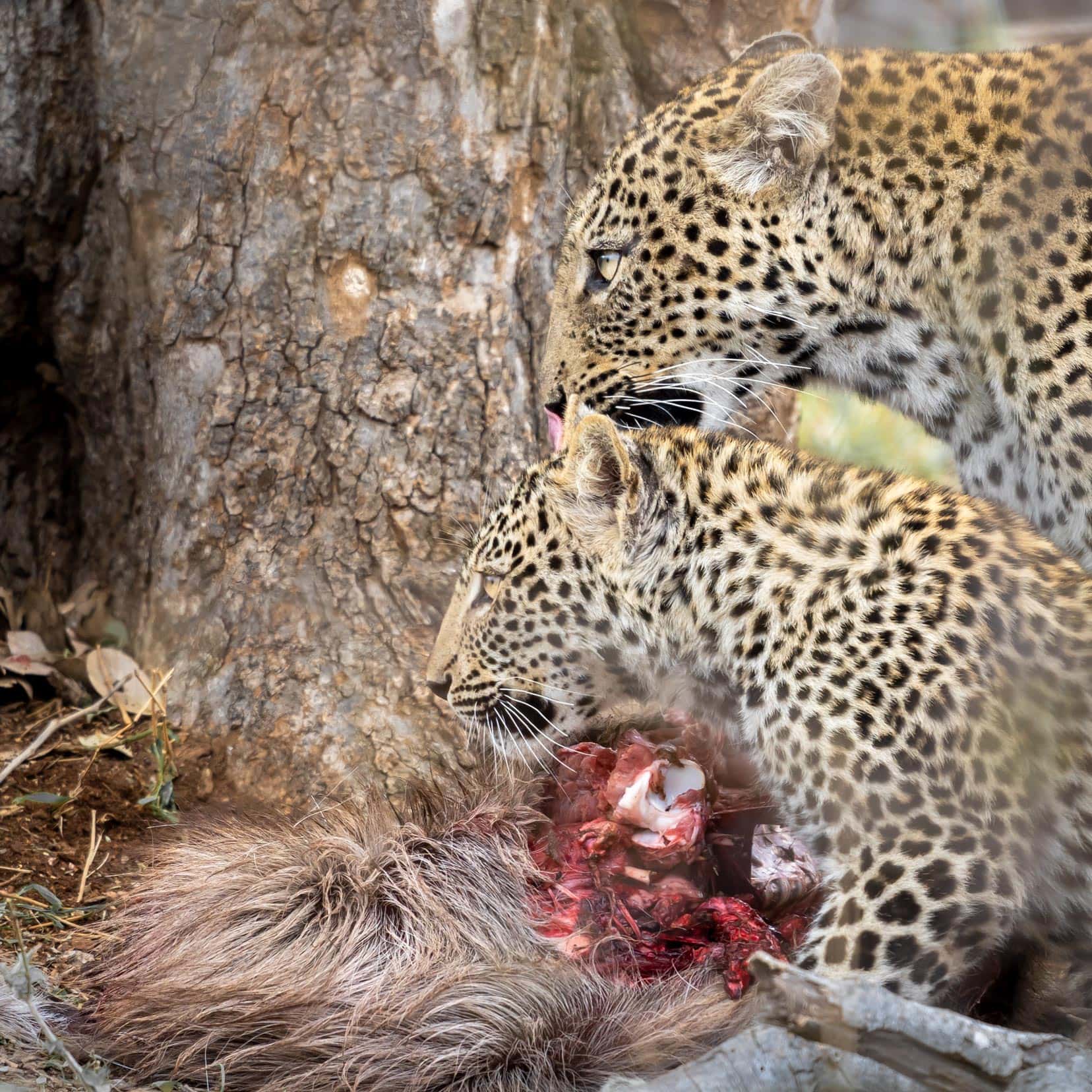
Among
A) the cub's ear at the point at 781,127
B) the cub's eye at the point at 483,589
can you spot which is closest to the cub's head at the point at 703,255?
the cub's ear at the point at 781,127

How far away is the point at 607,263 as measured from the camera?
4.89 m

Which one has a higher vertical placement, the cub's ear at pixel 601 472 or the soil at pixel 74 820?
A: the cub's ear at pixel 601 472

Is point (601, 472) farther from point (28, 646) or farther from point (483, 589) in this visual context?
point (28, 646)

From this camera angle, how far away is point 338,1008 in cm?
378

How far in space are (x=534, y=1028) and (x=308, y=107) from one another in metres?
3.51

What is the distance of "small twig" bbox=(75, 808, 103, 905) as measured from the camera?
465 centimetres

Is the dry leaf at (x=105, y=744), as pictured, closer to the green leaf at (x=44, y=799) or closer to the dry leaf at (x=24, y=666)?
the green leaf at (x=44, y=799)

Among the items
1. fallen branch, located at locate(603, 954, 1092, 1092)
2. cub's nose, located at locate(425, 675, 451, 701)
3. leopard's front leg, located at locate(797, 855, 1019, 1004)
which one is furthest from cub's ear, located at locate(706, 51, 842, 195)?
fallen branch, located at locate(603, 954, 1092, 1092)

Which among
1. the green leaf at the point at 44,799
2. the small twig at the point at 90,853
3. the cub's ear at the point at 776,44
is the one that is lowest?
the small twig at the point at 90,853

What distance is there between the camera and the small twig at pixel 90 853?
4648mm

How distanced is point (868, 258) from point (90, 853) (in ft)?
11.1

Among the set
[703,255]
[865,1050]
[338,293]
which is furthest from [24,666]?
[865,1050]

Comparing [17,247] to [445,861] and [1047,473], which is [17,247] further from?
[1047,473]

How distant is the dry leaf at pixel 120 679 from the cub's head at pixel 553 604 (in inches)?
59.9
